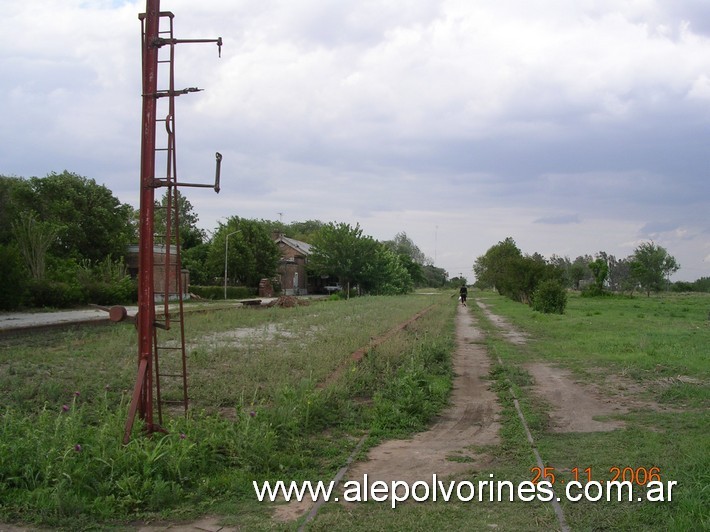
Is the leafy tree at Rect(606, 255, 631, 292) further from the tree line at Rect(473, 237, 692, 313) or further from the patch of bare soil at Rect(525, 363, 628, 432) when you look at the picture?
the patch of bare soil at Rect(525, 363, 628, 432)

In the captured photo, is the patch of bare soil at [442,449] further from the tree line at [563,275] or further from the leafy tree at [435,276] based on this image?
the leafy tree at [435,276]

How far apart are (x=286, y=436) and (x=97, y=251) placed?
5110 centimetres

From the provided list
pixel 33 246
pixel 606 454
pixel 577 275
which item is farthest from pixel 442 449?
pixel 577 275

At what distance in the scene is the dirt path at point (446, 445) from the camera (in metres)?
6.64

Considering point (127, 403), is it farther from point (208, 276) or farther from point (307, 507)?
point (208, 276)

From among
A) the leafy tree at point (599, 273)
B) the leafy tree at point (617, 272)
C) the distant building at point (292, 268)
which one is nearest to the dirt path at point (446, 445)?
the leafy tree at point (599, 273)

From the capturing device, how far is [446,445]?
7762 millimetres

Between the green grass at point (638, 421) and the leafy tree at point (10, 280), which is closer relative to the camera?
the green grass at point (638, 421)

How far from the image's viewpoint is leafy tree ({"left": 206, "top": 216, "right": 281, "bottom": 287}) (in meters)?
66.5

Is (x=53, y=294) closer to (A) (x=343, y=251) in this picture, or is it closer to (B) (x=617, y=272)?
(A) (x=343, y=251)

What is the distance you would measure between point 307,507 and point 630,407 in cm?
646

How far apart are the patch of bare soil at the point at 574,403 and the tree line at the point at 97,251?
33.6 feet

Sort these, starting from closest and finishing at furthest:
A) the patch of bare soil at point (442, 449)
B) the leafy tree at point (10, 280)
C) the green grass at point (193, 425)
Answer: the green grass at point (193, 425), the patch of bare soil at point (442, 449), the leafy tree at point (10, 280)

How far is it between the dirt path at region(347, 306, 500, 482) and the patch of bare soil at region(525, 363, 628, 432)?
2.88 feet
